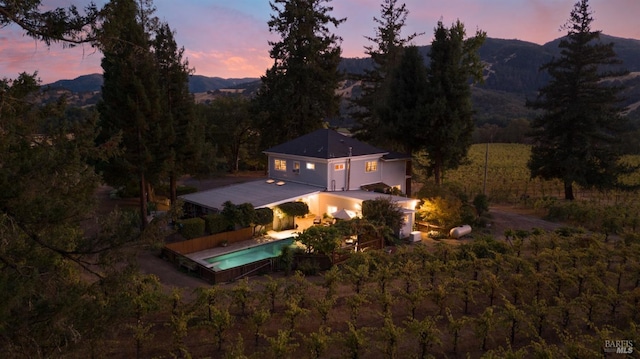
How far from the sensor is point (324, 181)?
30.0 metres

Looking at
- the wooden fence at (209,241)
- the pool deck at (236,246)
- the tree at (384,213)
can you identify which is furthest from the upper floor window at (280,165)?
the tree at (384,213)

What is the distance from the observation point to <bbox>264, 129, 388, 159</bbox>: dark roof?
101 feet

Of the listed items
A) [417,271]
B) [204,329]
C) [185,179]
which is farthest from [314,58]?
[204,329]

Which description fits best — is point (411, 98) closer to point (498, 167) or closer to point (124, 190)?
point (124, 190)

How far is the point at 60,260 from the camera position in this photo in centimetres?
996

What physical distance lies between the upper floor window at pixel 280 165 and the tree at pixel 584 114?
22.7 meters

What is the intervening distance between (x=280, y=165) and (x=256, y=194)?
5.49 metres

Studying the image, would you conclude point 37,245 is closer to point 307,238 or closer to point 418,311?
point 418,311

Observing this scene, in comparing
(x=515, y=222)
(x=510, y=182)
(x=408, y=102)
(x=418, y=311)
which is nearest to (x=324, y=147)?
(x=408, y=102)

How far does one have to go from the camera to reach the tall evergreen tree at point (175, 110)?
25.5 m

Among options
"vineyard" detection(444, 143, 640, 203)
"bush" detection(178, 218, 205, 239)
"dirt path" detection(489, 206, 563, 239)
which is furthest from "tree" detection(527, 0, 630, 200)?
"bush" detection(178, 218, 205, 239)

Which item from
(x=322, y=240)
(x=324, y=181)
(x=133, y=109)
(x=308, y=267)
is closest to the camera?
(x=308, y=267)

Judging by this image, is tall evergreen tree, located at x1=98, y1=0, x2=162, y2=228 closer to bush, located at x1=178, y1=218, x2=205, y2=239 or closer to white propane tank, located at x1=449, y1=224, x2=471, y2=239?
bush, located at x1=178, y1=218, x2=205, y2=239

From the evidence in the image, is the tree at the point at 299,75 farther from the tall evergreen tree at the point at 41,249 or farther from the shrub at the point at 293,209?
the tall evergreen tree at the point at 41,249
